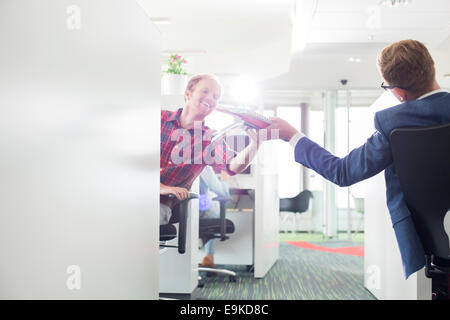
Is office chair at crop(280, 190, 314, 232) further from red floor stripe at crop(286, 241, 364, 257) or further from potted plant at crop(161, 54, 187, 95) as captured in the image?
potted plant at crop(161, 54, 187, 95)

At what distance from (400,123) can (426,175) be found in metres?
0.17

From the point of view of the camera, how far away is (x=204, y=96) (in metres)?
3.33

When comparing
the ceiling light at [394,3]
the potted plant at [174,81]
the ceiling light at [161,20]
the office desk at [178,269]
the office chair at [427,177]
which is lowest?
the office desk at [178,269]

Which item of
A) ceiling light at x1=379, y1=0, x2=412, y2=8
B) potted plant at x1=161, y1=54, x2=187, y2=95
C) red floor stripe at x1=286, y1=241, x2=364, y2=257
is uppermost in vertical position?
ceiling light at x1=379, y1=0, x2=412, y2=8

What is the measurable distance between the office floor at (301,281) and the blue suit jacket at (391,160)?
2069 millimetres

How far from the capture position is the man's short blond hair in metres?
1.53

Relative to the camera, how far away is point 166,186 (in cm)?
297

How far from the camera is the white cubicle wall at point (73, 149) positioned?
1.02 meters

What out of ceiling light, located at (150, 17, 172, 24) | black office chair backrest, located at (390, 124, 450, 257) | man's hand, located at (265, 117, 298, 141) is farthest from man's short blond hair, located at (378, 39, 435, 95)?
ceiling light, located at (150, 17, 172, 24)

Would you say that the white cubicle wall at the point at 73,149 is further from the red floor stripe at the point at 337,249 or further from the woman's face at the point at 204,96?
the red floor stripe at the point at 337,249

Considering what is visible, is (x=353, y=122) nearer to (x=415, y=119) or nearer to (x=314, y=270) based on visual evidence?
(x=314, y=270)

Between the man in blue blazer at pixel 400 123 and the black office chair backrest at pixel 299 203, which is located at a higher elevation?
the man in blue blazer at pixel 400 123

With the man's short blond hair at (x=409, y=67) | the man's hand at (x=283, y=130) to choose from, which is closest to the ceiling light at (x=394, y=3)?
the man's hand at (x=283, y=130)

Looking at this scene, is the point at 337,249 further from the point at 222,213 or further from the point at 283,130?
the point at 283,130
